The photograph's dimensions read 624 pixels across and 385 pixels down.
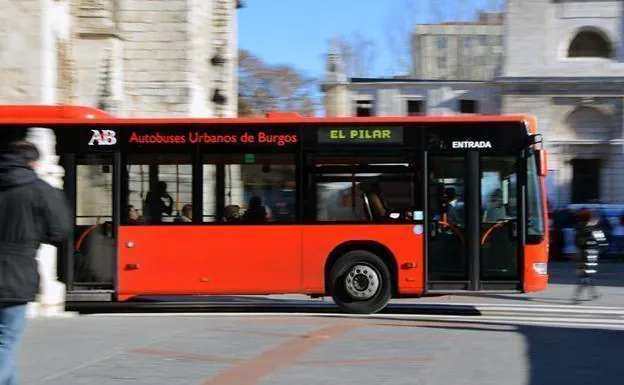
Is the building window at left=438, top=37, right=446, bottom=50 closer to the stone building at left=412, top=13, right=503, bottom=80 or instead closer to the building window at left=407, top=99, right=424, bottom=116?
the stone building at left=412, top=13, right=503, bottom=80

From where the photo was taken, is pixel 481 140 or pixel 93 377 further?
pixel 481 140

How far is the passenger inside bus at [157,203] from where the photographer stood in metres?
14.1

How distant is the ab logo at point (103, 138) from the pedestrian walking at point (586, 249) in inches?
343

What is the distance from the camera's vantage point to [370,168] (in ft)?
46.1

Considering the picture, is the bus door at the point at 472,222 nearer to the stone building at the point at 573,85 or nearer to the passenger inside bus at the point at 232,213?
the passenger inside bus at the point at 232,213

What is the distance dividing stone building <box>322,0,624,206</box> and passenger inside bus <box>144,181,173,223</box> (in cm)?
4556

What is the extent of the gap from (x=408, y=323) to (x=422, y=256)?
1.51 metres

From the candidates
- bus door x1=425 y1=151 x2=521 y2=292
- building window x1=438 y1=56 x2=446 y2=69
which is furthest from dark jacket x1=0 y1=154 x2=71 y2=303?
building window x1=438 y1=56 x2=446 y2=69

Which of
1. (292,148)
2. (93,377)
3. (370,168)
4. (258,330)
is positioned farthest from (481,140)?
(93,377)

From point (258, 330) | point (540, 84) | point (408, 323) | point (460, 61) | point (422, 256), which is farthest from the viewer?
point (460, 61)

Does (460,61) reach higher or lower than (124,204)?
higher

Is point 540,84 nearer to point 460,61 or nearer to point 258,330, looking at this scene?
point 460,61

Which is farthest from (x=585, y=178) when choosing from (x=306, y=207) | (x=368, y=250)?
(x=306, y=207)

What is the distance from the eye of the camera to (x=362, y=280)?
1410 centimetres
